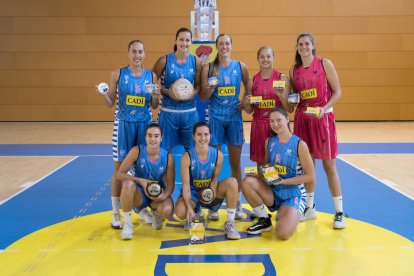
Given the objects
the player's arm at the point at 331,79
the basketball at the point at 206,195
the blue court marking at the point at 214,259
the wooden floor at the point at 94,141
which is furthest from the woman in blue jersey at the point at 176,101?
the wooden floor at the point at 94,141

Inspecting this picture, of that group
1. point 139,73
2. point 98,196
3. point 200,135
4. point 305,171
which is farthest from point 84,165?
point 305,171

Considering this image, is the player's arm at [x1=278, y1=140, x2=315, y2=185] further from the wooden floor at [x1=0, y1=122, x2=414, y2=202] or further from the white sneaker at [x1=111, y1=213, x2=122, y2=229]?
the wooden floor at [x1=0, y1=122, x2=414, y2=202]

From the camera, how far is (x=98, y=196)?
5371 millimetres

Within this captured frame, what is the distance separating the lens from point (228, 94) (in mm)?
4594

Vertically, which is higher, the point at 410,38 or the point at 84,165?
the point at 410,38

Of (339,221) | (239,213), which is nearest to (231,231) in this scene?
(239,213)

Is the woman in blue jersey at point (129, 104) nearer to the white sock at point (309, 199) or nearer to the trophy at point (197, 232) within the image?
the trophy at point (197, 232)

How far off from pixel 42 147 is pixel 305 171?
256 inches

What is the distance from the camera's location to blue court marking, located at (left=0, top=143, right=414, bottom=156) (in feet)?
27.0

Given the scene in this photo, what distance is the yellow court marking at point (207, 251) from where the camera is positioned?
10.7ft

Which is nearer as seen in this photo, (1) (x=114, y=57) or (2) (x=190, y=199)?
(2) (x=190, y=199)

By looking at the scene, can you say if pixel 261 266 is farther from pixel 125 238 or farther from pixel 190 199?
pixel 125 238

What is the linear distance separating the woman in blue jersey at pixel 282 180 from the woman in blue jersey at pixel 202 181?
225mm

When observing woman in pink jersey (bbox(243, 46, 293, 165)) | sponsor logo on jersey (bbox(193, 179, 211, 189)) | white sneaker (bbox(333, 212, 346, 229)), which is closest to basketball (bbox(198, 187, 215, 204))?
sponsor logo on jersey (bbox(193, 179, 211, 189))
